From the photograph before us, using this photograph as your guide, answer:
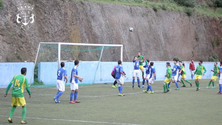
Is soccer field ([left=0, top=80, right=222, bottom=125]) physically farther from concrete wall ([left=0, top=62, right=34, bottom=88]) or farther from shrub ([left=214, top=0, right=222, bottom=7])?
shrub ([left=214, top=0, right=222, bottom=7])

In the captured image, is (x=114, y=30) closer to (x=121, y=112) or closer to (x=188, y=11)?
(x=188, y=11)

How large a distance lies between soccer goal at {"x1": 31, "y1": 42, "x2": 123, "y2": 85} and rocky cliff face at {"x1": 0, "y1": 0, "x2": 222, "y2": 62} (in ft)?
8.95

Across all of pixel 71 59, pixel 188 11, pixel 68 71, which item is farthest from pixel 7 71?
pixel 188 11

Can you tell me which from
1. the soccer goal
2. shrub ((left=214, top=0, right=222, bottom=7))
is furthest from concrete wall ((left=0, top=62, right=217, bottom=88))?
shrub ((left=214, top=0, right=222, bottom=7))

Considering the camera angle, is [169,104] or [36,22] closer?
[169,104]

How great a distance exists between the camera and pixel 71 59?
31.4m

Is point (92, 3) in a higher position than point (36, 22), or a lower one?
higher

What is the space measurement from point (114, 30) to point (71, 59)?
9.50 m

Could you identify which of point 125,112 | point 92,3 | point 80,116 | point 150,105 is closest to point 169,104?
point 150,105

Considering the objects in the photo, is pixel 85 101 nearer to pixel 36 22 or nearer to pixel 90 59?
pixel 90 59

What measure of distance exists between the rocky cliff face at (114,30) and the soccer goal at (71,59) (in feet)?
8.95

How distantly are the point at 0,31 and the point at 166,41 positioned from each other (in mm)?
23050

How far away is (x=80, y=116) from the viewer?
1243cm

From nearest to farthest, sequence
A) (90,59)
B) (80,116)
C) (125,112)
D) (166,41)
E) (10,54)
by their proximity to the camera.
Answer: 1. (80,116)
2. (125,112)
3. (10,54)
4. (90,59)
5. (166,41)
